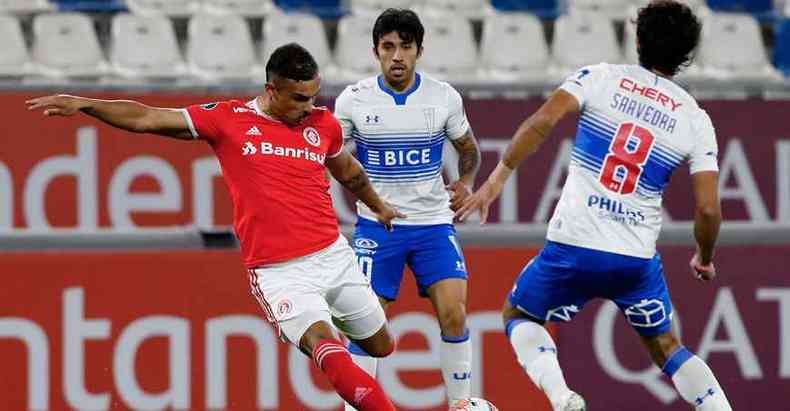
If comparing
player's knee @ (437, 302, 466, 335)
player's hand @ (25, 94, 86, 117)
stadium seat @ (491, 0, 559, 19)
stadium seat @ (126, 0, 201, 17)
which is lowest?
player's knee @ (437, 302, 466, 335)

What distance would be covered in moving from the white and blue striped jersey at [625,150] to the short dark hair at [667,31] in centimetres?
10

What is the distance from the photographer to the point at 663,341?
6613mm

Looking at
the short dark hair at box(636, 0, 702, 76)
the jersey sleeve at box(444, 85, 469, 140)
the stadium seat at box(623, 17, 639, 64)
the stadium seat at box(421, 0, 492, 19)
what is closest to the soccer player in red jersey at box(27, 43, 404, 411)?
the jersey sleeve at box(444, 85, 469, 140)

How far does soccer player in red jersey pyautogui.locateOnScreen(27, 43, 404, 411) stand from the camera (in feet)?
19.9

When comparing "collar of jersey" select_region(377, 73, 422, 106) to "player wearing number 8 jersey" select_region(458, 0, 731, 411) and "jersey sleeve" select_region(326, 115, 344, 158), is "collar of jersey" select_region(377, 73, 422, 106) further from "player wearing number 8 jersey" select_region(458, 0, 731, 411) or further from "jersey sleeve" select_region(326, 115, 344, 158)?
"player wearing number 8 jersey" select_region(458, 0, 731, 411)

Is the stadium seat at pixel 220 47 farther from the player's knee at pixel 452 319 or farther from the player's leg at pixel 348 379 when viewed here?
the player's leg at pixel 348 379

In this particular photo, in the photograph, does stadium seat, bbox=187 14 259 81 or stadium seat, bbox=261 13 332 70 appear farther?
stadium seat, bbox=261 13 332 70

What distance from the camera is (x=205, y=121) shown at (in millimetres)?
6246

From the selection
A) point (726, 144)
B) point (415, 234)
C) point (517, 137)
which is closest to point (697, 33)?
point (517, 137)

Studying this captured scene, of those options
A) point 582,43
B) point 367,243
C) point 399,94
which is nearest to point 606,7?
point 582,43

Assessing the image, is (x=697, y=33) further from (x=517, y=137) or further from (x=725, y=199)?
(x=725, y=199)

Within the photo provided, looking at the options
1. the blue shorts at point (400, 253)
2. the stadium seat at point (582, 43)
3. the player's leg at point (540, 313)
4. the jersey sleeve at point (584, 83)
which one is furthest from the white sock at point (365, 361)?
the stadium seat at point (582, 43)

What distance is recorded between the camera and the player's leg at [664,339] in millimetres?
6434

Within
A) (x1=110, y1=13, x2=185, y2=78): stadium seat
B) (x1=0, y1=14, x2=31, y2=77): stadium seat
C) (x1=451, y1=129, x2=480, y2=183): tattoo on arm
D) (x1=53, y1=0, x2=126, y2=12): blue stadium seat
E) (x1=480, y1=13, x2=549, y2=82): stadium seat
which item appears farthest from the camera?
(x1=480, y1=13, x2=549, y2=82): stadium seat
